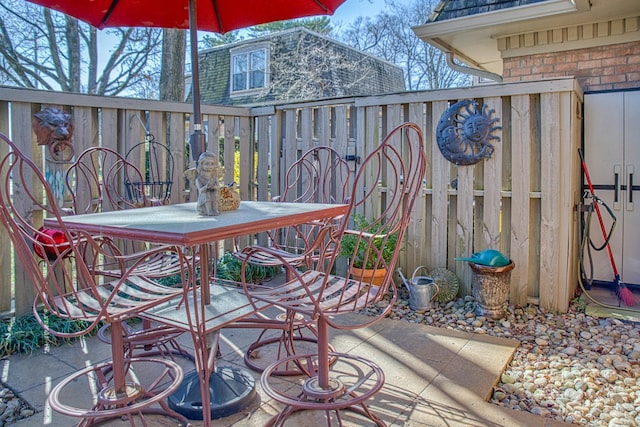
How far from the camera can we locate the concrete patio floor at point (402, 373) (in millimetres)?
2012

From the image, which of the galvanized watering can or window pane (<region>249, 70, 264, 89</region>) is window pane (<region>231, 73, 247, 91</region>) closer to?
window pane (<region>249, 70, 264, 89</region>)

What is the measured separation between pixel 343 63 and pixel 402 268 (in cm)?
843

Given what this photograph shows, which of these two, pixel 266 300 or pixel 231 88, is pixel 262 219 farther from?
pixel 231 88

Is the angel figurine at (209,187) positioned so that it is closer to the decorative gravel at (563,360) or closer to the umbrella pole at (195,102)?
the umbrella pole at (195,102)

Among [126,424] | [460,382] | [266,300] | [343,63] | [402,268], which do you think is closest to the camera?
[266,300]

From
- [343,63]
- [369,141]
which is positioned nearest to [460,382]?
[369,141]

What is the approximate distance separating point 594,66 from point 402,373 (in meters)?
3.49

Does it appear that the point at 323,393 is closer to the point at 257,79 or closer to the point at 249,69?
the point at 257,79

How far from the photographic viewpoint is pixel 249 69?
1230 cm

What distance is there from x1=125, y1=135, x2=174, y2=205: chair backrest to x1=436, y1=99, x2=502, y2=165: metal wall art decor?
7.29 ft

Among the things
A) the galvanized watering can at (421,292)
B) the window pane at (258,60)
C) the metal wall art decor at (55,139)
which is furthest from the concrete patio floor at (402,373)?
the window pane at (258,60)

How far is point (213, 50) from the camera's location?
13.3 m

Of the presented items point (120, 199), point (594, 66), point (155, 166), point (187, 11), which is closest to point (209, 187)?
point (120, 199)

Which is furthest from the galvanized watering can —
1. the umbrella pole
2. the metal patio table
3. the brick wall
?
the brick wall
